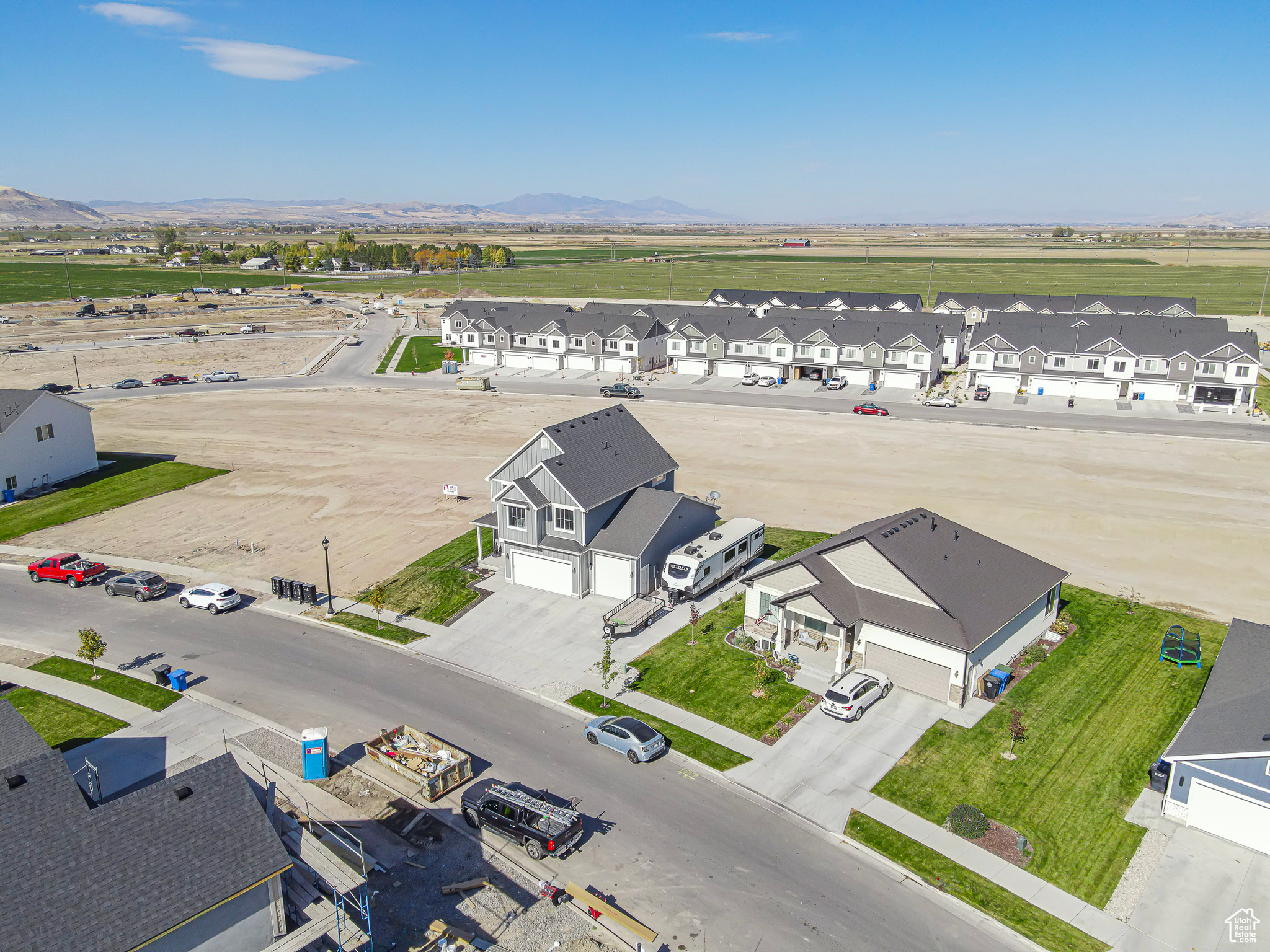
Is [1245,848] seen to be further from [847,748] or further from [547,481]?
[547,481]

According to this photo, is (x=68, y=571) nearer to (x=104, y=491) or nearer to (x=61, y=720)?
(x=61, y=720)

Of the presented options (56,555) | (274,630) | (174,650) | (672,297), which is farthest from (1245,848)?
(672,297)

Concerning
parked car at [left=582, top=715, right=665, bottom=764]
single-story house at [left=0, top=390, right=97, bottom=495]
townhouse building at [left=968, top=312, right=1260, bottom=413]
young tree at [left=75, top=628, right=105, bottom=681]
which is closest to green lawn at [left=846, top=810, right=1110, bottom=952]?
parked car at [left=582, top=715, right=665, bottom=764]

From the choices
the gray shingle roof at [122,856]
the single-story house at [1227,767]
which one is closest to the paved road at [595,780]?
the single-story house at [1227,767]

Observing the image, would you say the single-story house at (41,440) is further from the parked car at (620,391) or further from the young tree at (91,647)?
the parked car at (620,391)

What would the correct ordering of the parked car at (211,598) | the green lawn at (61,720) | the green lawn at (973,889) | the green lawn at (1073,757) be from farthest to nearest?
1. the parked car at (211,598)
2. the green lawn at (61,720)
3. the green lawn at (1073,757)
4. the green lawn at (973,889)

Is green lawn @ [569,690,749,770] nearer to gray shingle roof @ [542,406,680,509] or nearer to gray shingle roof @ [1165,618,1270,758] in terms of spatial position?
gray shingle roof @ [542,406,680,509]
